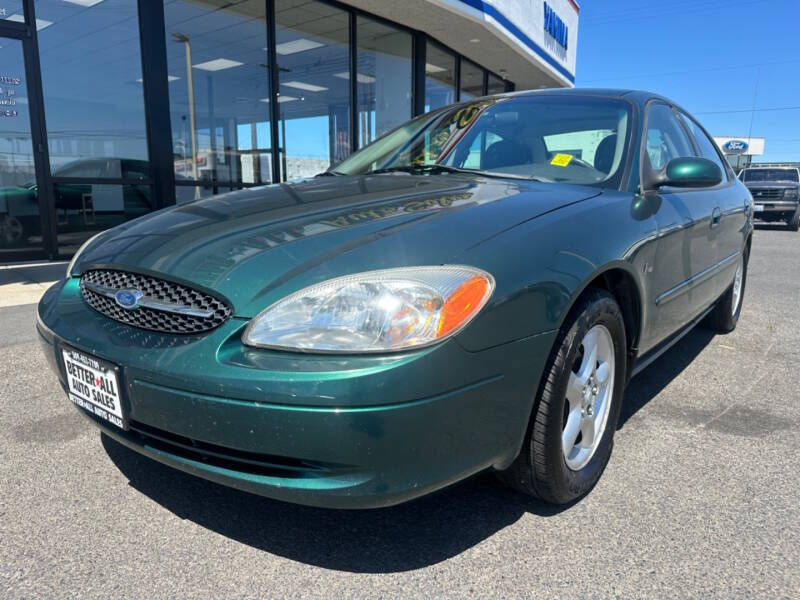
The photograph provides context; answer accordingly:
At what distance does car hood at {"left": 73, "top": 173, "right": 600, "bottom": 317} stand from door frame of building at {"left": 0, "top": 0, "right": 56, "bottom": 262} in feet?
16.8

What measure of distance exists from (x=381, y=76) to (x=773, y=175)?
1199 cm

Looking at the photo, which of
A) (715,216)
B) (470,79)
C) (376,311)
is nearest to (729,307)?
(715,216)

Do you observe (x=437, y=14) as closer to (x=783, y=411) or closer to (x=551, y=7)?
(x=551, y=7)

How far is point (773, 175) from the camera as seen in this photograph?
1612 cm

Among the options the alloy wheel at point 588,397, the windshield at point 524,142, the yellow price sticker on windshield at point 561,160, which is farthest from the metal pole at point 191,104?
the alloy wheel at point 588,397

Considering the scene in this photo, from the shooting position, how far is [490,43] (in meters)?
11.3

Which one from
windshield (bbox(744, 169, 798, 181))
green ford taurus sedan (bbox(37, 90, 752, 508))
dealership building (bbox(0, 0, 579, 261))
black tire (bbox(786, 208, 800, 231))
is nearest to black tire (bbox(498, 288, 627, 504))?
green ford taurus sedan (bbox(37, 90, 752, 508))

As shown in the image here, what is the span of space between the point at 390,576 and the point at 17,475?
146cm

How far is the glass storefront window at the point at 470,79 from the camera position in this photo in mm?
13125

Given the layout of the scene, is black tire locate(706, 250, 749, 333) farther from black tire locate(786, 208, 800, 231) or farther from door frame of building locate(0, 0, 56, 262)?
black tire locate(786, 208, 800, 231)

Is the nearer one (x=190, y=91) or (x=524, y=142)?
(x=524, y=142)

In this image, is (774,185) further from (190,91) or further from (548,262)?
(548,262)

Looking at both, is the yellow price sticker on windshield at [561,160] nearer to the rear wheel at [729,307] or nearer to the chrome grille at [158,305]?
the chrome grille at [158,305]

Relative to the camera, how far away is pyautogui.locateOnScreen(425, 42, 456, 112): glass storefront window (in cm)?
1151
